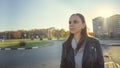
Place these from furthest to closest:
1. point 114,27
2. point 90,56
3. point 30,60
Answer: point 30,60
point 114,27
point 90,56

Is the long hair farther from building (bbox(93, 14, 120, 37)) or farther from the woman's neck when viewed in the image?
building (bbox(93, 14, 120, 37))

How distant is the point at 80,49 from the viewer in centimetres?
122

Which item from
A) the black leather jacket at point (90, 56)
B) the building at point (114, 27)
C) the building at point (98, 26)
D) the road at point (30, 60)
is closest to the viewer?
the black leather jacket at point (90, 56)

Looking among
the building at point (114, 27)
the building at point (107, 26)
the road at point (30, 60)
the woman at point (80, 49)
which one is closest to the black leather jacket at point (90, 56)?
the woman at point (80, 49)

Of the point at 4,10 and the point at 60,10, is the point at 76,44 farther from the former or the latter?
the point at 4,10

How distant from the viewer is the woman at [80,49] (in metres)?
1.19

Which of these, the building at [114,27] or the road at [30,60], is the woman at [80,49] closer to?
the building at [114,27]

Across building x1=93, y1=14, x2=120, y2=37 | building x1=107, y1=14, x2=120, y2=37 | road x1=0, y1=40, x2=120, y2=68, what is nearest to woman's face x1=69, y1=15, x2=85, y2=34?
building x1=93, y1=14, x2=120, y2=37

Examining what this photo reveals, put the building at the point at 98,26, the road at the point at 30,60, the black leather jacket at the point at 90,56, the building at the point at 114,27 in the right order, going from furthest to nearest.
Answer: the road at the point at 30,60 < the building at the point at 114,27 < the building at the point at 98,26 < the black leather jacket at the point at 90,56

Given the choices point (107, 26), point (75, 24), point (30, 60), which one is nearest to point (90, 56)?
point (75, 24)

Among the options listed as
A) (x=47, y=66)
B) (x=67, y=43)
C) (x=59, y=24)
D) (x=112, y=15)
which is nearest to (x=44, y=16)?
(x=59, y=24)

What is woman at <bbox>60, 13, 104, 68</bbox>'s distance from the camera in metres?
1.19

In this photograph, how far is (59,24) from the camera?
3.06 meters

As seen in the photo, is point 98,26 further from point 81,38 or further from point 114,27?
point 81,38
